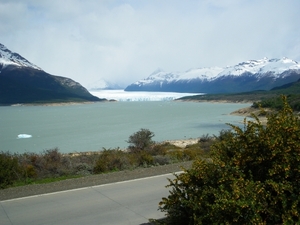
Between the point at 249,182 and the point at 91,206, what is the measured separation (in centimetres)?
388

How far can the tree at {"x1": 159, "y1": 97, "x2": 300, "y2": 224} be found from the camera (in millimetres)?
3697

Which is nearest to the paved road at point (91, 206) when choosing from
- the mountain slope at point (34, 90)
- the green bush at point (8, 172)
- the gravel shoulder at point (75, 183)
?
the gravel shoulder at point (75, 183)

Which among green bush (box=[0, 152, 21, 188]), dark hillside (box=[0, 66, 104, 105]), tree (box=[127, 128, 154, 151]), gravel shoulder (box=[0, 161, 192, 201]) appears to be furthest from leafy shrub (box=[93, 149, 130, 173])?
dark hillside (box=[0, 66, 104, 105])

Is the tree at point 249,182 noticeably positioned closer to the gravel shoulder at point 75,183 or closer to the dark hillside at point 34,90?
the gravel shoulder at point 75,183

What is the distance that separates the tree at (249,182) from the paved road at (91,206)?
1.99 m

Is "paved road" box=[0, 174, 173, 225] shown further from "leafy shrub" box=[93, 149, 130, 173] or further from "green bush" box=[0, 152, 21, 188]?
"leafy shrub" box=[93, 149, 130, 173]

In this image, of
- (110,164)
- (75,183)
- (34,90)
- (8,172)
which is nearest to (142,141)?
(110,164)

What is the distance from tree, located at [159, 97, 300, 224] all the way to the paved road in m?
1.99

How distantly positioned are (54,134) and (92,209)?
139 ft

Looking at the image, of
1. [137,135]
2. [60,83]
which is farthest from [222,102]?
[137,135]

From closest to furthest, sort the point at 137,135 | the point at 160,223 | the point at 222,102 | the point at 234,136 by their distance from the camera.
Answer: the point at 160,223, the point at 234,136, the point at 137,135, the point at 222,102

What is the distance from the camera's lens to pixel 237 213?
3621 mm

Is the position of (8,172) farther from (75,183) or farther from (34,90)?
(34,90)

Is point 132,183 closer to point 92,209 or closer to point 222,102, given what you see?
point 92,209
